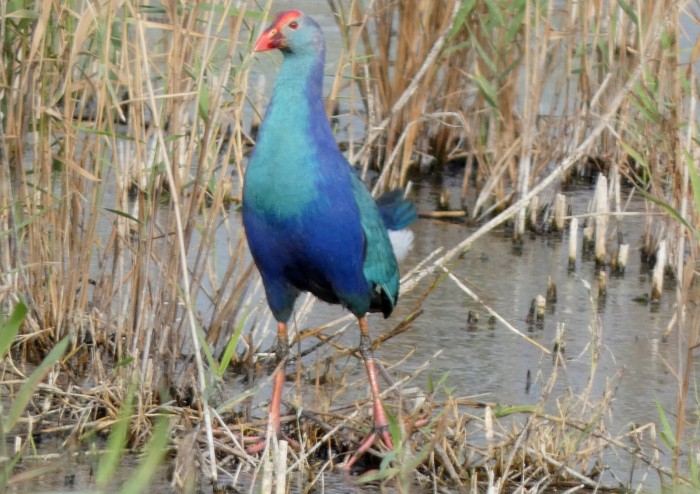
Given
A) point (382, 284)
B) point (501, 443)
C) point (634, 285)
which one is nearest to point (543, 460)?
point (501, 443)

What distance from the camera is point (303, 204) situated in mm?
3037

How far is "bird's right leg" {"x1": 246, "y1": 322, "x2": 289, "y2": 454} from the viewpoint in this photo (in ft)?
10.4

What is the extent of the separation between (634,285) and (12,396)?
254cm

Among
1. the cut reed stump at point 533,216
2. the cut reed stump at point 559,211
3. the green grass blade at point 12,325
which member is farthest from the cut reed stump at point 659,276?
the green grass blade at point 12,325

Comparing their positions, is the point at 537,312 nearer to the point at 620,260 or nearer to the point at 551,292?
the point at 551,292

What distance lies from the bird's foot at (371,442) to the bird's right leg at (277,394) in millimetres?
193

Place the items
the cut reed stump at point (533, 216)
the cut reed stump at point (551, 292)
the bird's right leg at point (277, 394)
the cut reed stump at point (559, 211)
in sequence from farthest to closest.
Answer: the cut reed stump at point (533, 216) → the cut reed stump at point (559, 211) → the cut reed stump at point (551, 292) → the bird's right leg at point (277, 394)

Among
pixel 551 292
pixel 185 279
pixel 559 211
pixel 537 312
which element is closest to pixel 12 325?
pixel 185 279

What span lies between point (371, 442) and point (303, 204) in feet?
2.07

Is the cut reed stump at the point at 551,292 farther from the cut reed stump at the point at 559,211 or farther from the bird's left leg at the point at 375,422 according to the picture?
the bird's left leg at the point at 375,422

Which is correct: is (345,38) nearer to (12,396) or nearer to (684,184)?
(684,184)

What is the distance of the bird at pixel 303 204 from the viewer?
302cm

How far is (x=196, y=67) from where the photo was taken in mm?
3354

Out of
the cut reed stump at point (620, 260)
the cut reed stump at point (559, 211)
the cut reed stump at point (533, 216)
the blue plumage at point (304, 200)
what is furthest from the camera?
the cut reed stump at point (533, 216)
